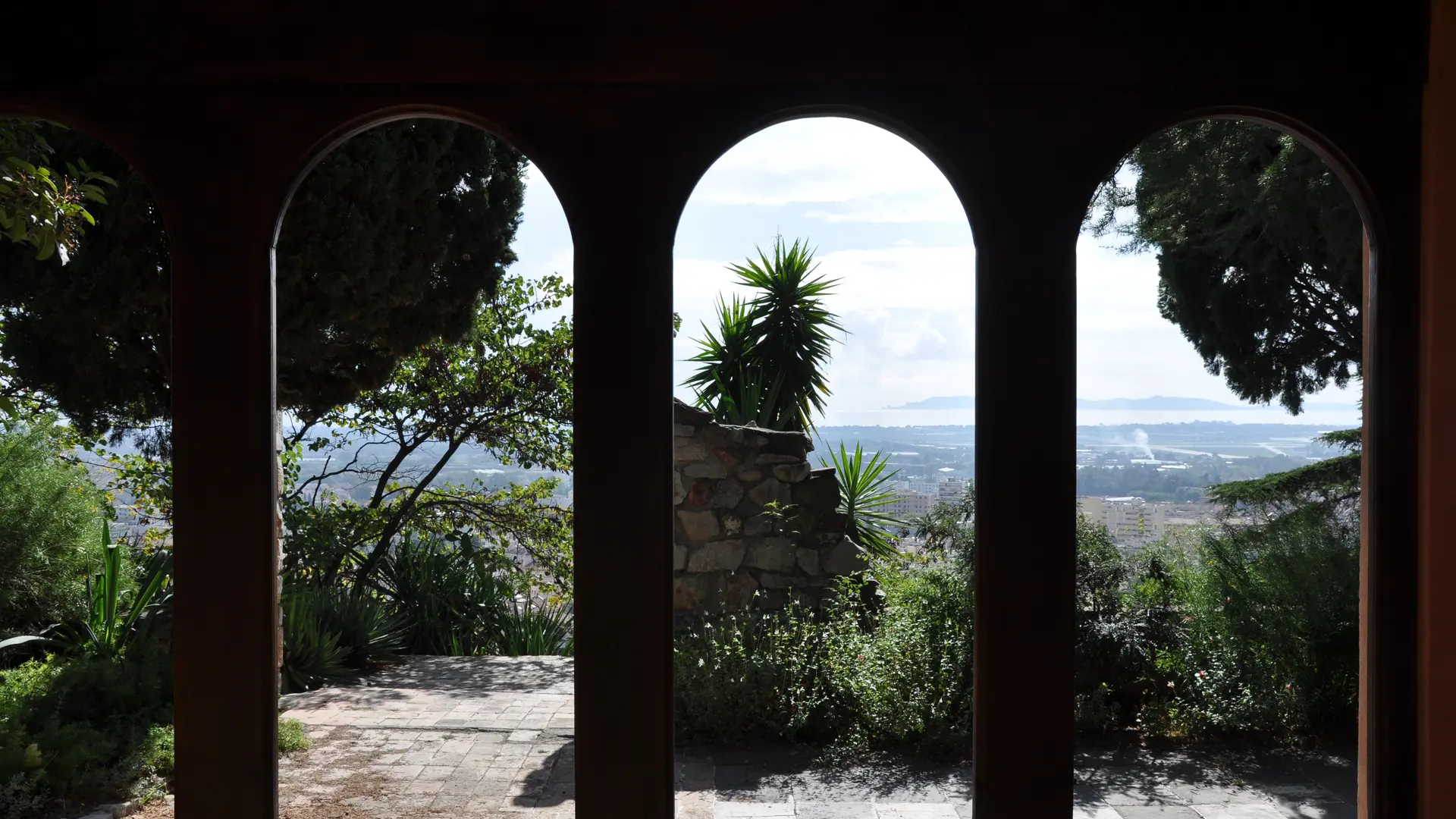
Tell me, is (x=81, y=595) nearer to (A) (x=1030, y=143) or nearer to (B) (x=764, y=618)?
(B) (x=764, y=618)

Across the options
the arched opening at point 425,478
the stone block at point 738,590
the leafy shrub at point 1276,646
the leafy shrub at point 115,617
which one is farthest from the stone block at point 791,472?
the leafy shrub at point 115,617

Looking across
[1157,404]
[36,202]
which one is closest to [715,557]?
[36,202]

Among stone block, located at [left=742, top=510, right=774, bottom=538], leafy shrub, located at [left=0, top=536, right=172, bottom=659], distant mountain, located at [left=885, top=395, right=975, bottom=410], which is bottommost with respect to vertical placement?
leafy shrub, located at [left=0, top=536, right=172, bottom=659]

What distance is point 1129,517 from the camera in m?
5.17

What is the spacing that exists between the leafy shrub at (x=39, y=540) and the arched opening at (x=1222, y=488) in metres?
5.08

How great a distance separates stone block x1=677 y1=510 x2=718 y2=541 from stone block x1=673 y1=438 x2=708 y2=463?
0.97ft

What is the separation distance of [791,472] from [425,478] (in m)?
3.18

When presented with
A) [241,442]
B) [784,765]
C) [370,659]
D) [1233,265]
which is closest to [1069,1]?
[241,442]

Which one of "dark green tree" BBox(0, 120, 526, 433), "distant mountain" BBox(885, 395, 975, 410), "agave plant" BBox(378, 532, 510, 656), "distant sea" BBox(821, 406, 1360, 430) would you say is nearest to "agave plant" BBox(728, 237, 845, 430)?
"distant sea" BBox(821, 406, 1360, 430)

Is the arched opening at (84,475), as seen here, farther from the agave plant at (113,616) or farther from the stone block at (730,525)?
the stone block at (730,525)

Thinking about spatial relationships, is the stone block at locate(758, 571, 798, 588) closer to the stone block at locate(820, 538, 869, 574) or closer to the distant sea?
the stone block at locate(820, 538, 869, 574)

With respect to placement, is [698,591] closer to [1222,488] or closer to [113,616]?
[113,616]

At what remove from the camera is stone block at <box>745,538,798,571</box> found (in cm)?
497

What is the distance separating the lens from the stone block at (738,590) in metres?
4.91
